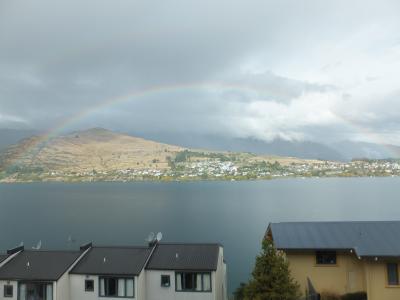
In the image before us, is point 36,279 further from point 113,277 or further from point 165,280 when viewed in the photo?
point 165,280

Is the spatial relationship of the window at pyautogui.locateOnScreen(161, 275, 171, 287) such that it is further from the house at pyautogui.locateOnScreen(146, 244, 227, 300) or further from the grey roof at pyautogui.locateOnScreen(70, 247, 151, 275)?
the grey roof at pyautogui.locateOnScreen(70, 247, 151, 275)

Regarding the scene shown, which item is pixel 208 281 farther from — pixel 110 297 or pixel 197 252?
pixel 110 297

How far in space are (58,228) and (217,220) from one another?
3995 centimetres

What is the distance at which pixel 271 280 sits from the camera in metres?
20.4

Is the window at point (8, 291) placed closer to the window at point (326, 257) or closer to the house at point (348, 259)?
the house at point (348, 259)

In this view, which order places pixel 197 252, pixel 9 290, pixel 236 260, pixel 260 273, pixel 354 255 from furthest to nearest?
pixel 236 260
pixel 197 252
pixel 9 290
pixel 354 255
pixel 260 273

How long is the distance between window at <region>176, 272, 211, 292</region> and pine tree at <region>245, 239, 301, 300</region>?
628 cm

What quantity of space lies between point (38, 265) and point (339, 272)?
20.9 metres

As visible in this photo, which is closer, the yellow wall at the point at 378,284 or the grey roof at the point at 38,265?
the yellow wall at the point at 378,284

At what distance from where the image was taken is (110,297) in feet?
87.3

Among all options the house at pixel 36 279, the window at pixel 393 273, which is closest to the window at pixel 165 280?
the house at pixel 36 279

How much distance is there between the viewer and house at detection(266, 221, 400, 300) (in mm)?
20781

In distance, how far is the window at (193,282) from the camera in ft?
Result: 88.0

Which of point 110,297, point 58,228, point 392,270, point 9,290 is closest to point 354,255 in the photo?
point 392,270
